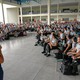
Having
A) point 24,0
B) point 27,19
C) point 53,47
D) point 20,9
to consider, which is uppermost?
point 24,0

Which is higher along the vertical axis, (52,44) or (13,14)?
(13,14)

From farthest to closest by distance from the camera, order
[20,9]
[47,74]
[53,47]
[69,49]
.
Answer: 1. [20,9]
2. [53,47]
3. [69,49]
4. [47,74]

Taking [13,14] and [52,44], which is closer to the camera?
[52,44]

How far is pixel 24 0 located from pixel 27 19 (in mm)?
4044

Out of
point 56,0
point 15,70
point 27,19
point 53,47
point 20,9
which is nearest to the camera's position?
point 15,70

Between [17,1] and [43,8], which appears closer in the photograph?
[17,1]

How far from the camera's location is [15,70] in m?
4.56

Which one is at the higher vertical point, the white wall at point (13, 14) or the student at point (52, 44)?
the white wall at point (13, 14)

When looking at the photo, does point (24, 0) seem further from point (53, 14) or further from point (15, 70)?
point (15, 70)

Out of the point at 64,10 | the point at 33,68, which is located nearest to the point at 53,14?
the point at 64,10

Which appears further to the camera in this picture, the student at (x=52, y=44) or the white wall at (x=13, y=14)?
the white wall at (x=13, y=14)

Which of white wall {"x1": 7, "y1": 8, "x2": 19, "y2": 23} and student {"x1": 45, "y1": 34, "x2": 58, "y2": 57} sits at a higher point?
white wall {"x1": 7, "y1": 8, "x2": 19, "y2": 23}

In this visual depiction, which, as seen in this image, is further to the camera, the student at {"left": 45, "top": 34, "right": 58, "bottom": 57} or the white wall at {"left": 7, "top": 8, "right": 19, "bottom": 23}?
the white wall at {"left": 7, "top": 8, "right": 19, "bottom": 23}

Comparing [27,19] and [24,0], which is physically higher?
[24,0]
